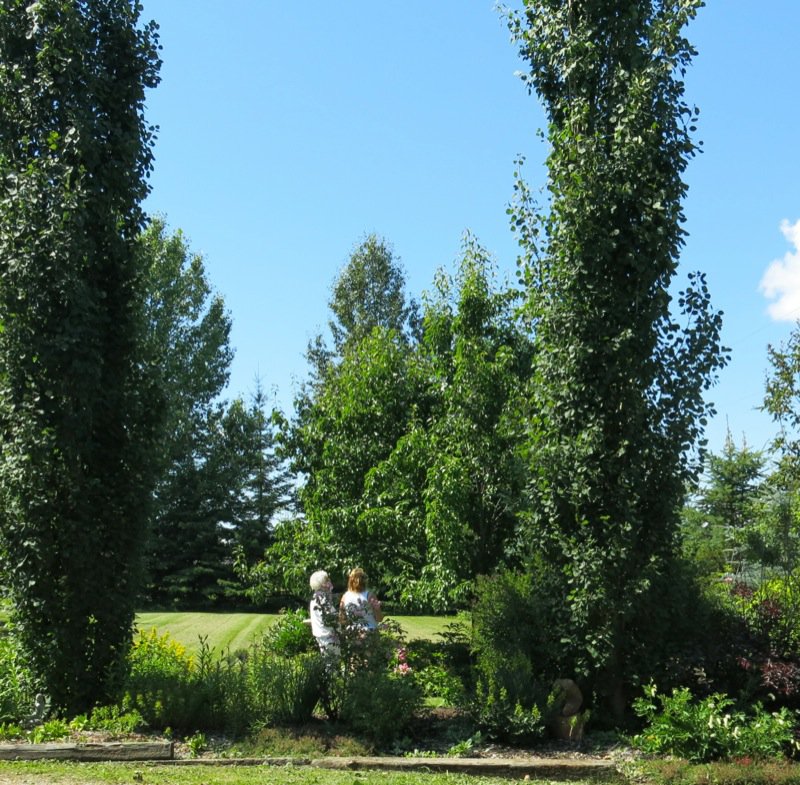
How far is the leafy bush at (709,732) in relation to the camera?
7188 millimetres

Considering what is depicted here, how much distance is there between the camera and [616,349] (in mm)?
8461

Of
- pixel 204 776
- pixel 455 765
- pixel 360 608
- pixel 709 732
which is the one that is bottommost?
pixel 455 765

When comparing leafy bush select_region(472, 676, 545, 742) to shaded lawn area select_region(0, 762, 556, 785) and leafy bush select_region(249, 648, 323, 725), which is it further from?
leafy bush select_region(249, 648, 323, 725)

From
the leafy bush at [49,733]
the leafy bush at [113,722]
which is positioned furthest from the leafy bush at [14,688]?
the leafy bush at [113,722]

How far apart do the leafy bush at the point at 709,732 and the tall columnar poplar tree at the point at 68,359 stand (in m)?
4.96

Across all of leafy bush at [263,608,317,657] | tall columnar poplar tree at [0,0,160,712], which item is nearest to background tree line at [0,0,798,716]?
tall columnar poplar tree at [0,0,160,712]

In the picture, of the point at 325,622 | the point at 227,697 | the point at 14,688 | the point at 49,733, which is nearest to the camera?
the point at 49,733

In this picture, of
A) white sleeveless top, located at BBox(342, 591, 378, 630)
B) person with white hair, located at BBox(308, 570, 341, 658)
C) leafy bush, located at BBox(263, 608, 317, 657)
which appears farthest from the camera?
leafy bush, located at BBox(263, 608, 317, 657)

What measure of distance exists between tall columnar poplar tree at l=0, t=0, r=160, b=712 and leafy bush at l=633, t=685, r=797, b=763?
496cm

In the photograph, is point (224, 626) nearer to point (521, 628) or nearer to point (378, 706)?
point (521, 628)

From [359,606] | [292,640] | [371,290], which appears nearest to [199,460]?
[371,290]

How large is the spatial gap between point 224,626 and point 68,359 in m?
14.5

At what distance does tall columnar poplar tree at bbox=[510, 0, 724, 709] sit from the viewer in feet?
28.0

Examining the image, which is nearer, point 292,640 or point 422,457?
point 422,457
